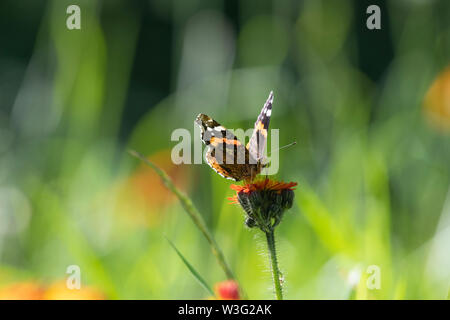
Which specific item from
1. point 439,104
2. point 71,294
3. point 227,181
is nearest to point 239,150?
point 71,294

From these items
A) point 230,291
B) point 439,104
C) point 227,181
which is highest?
point 439,104

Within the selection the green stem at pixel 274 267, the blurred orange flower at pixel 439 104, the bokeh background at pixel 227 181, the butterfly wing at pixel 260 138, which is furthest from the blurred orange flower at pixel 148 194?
the green stem at pixel 274 267

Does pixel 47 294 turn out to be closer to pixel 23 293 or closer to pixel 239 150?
pixel 23 293

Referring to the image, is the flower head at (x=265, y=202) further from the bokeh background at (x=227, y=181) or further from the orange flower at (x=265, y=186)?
the bokeh background at (x=227, y=181)

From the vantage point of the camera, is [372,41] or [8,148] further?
[372,41]

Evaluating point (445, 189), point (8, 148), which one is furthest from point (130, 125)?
point (445, 189)

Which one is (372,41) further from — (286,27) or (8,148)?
(8,148)
